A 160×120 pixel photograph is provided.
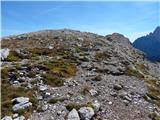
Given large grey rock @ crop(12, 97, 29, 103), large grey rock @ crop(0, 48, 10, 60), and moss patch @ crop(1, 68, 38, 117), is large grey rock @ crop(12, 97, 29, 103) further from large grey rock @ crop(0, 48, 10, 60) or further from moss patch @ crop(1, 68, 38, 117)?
large grey rock @ crop(0, 48, 10, 60)

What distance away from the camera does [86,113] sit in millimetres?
22188

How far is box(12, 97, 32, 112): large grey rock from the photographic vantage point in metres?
22.2

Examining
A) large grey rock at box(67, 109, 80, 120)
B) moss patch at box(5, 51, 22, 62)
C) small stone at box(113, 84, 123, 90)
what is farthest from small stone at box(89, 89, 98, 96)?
moss patch at box(5, 51, 22, 62)

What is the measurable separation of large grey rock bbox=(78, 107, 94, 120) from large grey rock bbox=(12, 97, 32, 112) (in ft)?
14.1

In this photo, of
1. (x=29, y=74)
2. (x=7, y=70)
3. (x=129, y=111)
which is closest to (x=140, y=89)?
(x=129, y=111)

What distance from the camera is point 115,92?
28.3 metres

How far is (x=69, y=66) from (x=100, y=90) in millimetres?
9801

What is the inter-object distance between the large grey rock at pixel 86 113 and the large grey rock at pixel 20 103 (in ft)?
14.1

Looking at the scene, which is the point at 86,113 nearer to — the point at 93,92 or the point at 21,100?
the point at 93,92

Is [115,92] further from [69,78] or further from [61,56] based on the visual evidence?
[61,56]

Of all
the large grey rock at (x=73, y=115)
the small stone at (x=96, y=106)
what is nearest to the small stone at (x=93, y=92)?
the small stone at (x=96, y=106)

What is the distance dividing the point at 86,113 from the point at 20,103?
18.0ft

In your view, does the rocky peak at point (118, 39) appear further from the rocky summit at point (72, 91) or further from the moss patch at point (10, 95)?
the moss patch at point (10, 95)

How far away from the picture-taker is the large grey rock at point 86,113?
71.6 ft
